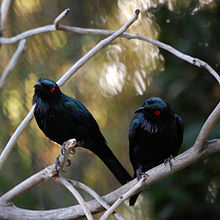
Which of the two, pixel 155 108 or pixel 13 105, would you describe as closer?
pixel 155 108

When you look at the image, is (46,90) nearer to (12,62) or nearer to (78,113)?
(78,113)

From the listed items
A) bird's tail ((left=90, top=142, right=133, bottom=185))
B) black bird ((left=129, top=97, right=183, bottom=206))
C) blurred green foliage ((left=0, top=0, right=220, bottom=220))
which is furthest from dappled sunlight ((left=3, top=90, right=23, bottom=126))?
black bird ((left=129, top=97, right=183, bottom=206))

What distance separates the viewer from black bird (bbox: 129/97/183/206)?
320cm

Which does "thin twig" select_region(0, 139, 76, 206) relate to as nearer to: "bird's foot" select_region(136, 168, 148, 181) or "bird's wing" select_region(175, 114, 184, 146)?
"bird's foot" select_region(136, 168, 148, 181)

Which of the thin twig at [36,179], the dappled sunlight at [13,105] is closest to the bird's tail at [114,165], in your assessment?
the thin twig at [36,179]

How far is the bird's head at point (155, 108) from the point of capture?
317 centimetres

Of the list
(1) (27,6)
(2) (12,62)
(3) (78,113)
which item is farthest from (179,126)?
(1) (27,6)

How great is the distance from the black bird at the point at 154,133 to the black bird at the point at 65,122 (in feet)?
0.86

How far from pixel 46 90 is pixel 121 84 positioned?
5.43 ft

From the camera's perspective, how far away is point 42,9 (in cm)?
470

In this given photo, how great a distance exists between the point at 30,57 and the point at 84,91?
2.46 ft

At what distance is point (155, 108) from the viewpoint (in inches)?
125

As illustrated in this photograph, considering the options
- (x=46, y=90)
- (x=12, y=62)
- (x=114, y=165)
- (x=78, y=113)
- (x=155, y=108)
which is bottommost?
(x=114, y=165)

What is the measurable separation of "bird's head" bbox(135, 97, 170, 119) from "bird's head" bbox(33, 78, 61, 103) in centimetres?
68
